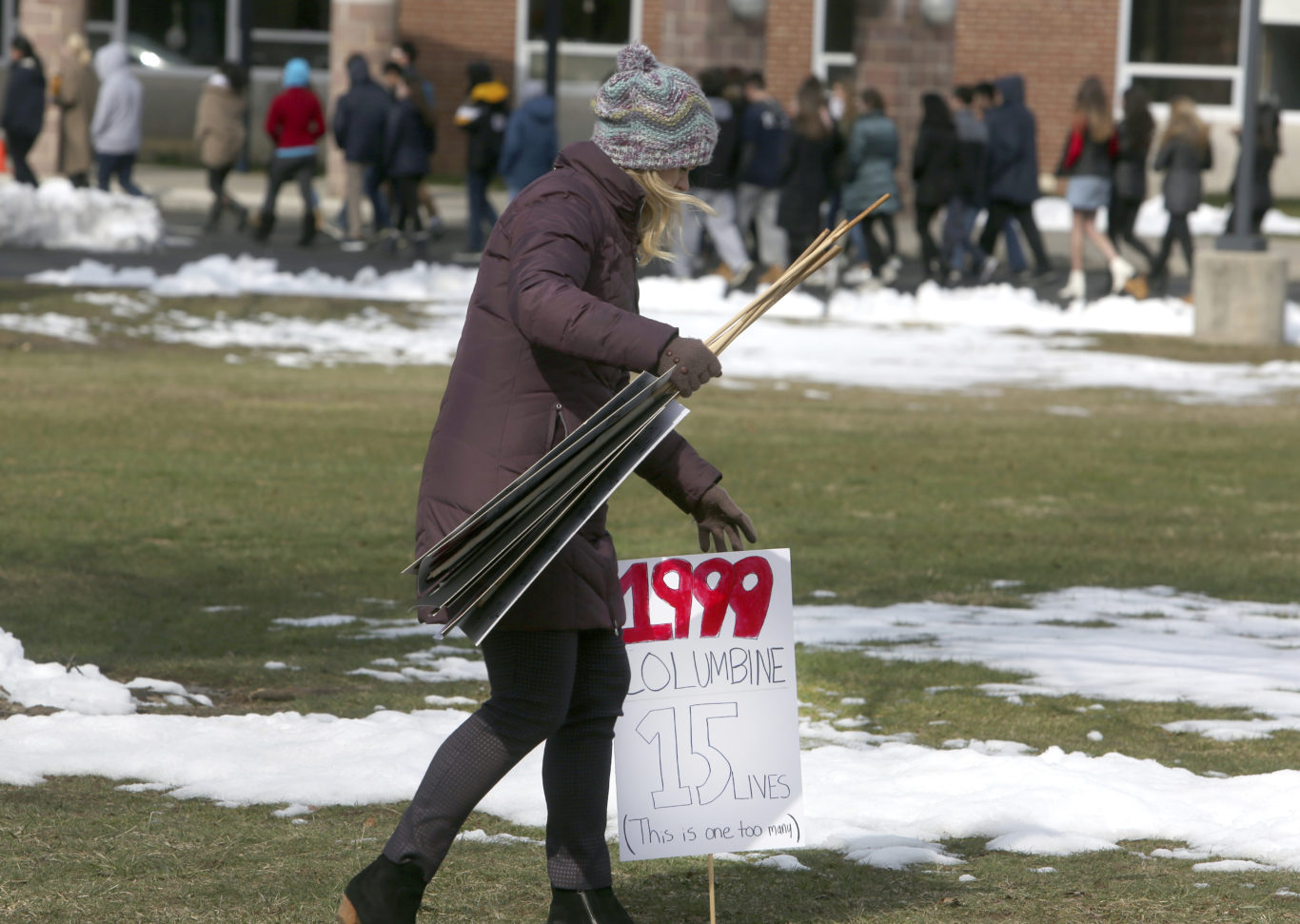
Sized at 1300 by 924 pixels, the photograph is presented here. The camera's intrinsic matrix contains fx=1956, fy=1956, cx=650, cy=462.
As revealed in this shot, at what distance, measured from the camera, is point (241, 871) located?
13.8 ft

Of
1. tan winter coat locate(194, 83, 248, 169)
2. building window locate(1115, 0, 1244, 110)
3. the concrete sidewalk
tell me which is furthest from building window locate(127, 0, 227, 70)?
building window locate(1115, 0, 1244, 110)

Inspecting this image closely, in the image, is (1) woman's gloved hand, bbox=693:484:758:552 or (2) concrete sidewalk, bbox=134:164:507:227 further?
(2) concrete sidewalk, bbox=134:164:507:227

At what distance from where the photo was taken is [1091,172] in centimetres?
1869

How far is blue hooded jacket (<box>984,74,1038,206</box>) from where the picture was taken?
1916 cm

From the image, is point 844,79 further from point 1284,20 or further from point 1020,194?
point 1284,20

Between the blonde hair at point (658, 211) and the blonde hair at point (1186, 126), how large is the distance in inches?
628

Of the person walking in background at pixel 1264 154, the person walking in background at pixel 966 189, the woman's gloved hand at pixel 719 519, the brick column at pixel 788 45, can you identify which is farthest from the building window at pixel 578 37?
the woman's gloved hand at pixel 719 519

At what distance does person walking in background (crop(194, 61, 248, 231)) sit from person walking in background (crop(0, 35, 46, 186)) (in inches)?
74.9

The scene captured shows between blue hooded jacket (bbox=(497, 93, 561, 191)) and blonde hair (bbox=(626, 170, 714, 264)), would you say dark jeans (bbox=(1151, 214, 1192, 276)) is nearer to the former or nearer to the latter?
blue hooded jacket (bbox=(497, 93, 561, 191))

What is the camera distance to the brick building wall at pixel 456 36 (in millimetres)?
34531

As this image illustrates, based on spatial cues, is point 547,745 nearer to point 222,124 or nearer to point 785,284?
point 785,284

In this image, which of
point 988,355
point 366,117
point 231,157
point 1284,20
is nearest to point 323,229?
point 231,157

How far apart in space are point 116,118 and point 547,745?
2013cm

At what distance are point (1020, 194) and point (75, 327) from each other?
920 cm
